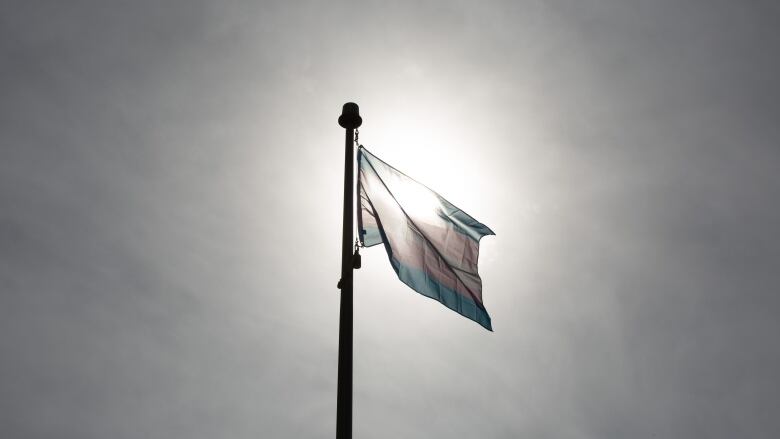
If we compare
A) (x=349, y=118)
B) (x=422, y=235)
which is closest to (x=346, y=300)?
(x=349, y=118)

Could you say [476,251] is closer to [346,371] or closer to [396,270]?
[396,270]


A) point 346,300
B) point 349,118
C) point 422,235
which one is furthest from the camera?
point 422,235

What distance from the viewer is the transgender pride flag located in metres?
10.2

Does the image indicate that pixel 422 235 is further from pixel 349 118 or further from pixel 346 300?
pixel 346 300

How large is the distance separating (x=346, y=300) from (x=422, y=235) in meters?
3.71

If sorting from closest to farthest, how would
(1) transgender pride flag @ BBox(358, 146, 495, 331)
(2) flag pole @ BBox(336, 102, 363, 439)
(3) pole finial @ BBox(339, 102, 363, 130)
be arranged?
(2) flag pole @ BBox(336, 102, 363, 439) → (3) pole finial @ BBox(339, 102, 363, 130) → (1) transgender pride flag @ BBox(358, 146, 495, 331)

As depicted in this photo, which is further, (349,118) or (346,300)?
(349,118)

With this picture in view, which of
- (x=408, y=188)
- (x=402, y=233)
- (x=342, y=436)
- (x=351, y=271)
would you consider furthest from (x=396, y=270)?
(x=342, y=436)

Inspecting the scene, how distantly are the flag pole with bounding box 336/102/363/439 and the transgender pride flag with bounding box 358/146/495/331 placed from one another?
3.62 feet

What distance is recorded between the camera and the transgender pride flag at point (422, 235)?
10164 mm

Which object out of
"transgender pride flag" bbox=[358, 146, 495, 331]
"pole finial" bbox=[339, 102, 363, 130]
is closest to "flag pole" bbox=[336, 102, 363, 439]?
"pole finial" bbox=[339, 102, 363, 130]

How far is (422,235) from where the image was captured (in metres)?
11.1

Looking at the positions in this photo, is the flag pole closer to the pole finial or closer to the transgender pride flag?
the pole finial

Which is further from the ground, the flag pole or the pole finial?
the pole finial
